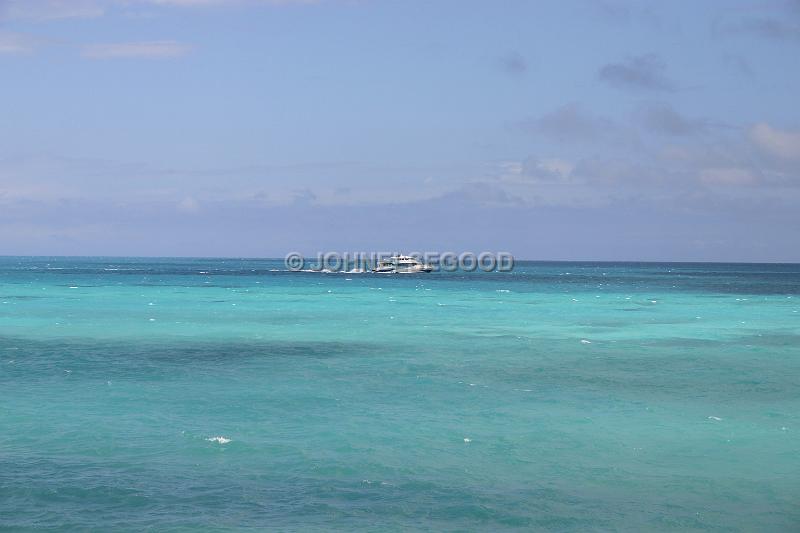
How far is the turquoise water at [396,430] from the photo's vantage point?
1500 centimetres

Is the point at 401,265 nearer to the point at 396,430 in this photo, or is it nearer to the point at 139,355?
the point at 139,355

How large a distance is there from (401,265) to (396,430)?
136 meters


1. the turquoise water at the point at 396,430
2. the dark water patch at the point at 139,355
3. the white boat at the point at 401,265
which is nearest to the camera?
the turquoise water at the point at 396,430

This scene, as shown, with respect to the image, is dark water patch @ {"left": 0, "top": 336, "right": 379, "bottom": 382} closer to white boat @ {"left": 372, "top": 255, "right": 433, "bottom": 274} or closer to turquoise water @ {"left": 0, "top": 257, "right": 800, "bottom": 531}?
turquoise water @ {"left": 0, "top": 257, "right": 800, "bottom": 531}

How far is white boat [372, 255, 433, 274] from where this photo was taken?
495ft

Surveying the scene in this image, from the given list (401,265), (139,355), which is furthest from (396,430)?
(401,265)

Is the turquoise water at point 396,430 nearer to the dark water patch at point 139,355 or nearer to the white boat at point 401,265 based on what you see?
the dark water patch at point 139,355

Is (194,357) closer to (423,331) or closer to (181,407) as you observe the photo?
(181,407)

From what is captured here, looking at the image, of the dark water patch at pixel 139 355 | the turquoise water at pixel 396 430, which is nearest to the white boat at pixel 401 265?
the turquoise water at pixel 396 430

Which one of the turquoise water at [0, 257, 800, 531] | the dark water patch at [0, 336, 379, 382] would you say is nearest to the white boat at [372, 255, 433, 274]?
the turquoise water at [0, 257, 800, 531]

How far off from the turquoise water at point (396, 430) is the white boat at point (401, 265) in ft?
354

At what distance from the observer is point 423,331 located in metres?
43.5

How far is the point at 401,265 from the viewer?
515 feet

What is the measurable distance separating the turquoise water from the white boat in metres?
108
